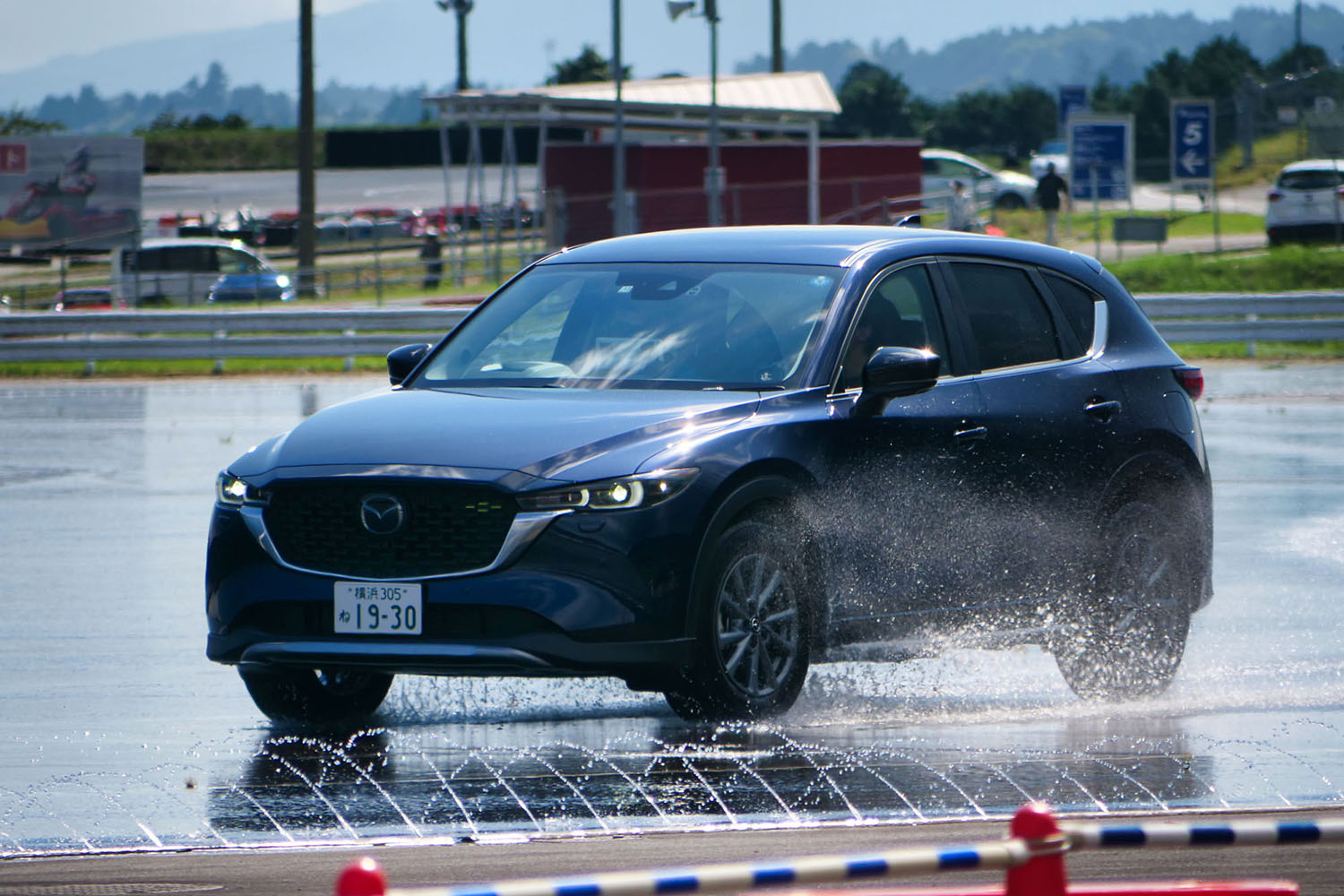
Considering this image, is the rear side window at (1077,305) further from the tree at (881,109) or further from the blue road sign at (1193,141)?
the tree at (881,109)

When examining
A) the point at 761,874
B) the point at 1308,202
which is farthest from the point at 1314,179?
the point at 761,874

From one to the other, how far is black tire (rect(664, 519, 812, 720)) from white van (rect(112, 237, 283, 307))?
1298 inches

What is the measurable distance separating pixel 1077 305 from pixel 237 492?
3562 millimetres

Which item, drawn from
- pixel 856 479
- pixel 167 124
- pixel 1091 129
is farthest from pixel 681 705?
pixel 167 124

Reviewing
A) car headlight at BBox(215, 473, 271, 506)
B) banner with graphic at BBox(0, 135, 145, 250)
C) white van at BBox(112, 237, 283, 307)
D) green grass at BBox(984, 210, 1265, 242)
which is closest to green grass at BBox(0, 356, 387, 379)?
white van at BBox(112, 237, 283, 307)

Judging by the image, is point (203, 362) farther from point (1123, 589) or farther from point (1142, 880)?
point (1142, 880)

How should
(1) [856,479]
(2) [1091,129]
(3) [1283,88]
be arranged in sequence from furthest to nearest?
(3) [1283,88] → (2) [1091,129] → (1) [856,479]

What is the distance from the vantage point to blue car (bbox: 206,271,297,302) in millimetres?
39978

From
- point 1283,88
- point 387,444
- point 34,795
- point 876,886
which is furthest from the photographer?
point 1283,88

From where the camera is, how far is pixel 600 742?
7.23m

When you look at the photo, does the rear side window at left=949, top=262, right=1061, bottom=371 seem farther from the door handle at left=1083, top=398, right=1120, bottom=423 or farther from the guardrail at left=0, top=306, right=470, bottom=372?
the guardrail at left=0, top=306, right=470, bottom=372

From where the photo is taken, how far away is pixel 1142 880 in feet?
17.5

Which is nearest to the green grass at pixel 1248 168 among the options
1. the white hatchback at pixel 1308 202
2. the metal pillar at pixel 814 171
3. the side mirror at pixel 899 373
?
the metal pillar at pixel 814 171

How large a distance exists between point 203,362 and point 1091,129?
14734 millimetres
